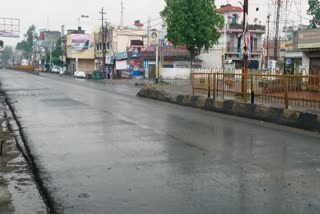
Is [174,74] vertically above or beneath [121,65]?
beneath

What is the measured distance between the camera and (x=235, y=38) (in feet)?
222

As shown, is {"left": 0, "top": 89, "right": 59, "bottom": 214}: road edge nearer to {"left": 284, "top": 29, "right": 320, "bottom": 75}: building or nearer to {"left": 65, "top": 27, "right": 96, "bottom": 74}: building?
{"left": 284, "top": 29, "right": 320, "bottom": 75}: building

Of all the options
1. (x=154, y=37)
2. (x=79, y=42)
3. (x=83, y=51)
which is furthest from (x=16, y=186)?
(x=79, y=42)

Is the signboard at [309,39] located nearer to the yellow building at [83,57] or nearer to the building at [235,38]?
the building at [235,38]

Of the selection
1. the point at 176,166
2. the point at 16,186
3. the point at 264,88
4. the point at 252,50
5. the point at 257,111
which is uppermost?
the point at 252,50

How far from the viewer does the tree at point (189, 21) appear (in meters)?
51.5

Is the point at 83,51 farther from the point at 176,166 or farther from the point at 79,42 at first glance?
the point at 176,166

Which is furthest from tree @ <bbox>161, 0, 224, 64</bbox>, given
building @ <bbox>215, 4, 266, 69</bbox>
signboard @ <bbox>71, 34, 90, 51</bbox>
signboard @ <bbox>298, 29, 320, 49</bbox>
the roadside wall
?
signboard @ <bbox>71, 34, 90, 51</bbox>

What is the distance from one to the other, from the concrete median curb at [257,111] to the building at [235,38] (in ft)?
150

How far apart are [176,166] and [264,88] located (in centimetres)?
878

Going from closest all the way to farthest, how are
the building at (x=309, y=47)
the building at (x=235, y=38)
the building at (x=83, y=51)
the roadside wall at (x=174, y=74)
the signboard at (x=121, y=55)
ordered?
the building at (x=309, y=47) → the roadside wall at (x=174, y=74) → the building at (x=235, y=38) → the signboard at (x=121, y=55) → the building at (x=83, y=51)

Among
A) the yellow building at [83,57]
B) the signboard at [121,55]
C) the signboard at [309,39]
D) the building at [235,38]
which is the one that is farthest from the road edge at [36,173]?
the yellow building at [83,57]

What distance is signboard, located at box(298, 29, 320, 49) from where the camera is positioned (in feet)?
86.7

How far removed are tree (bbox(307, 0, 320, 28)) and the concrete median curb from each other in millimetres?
45926
